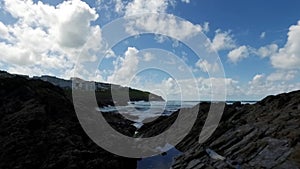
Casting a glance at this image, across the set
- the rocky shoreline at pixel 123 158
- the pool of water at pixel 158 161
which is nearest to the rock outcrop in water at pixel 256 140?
the rocky shoreline at pixel 123 158

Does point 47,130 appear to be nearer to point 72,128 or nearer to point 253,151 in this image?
point 72,128

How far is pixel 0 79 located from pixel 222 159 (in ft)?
142

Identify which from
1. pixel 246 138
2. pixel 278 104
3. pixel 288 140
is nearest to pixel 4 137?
pixel 246 138

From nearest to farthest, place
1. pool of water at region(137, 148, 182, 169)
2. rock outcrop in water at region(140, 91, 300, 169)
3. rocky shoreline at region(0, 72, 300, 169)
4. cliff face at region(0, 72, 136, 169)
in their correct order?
rock outcrop in water at region(140, 91, 300, 169), rocky shoreline at region(0, 72, 300, 169), cliff face at region(0, 72, 136, 169), pool of water at region(137, 148, 182, 169)

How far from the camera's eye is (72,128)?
133 ft

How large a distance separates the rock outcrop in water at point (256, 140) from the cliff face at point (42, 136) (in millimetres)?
9336

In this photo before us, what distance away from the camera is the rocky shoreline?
27.4m

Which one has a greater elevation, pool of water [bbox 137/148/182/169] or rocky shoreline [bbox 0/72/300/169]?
rocky shoreline [bbox 0/72/300/169]

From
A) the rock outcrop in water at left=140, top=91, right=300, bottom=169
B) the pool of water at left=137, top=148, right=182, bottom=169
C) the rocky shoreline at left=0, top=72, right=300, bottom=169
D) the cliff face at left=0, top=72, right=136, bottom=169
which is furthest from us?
the pool of water at left=137, top=148, right=182, bottom=169

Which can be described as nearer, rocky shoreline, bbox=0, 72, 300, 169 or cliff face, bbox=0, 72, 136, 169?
rocky shoreline, bbox=0, 72, 300, 169

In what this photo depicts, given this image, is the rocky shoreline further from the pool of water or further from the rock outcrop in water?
the pool of water

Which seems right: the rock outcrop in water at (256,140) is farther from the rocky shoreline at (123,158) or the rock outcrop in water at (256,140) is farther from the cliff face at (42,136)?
the cliff face at (42,136)

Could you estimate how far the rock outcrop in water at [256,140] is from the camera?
25.5m

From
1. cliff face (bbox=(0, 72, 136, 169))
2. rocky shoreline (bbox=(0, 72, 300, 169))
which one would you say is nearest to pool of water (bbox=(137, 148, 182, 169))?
rocky shoreline (bbox=(0, 72, 300, 169))
